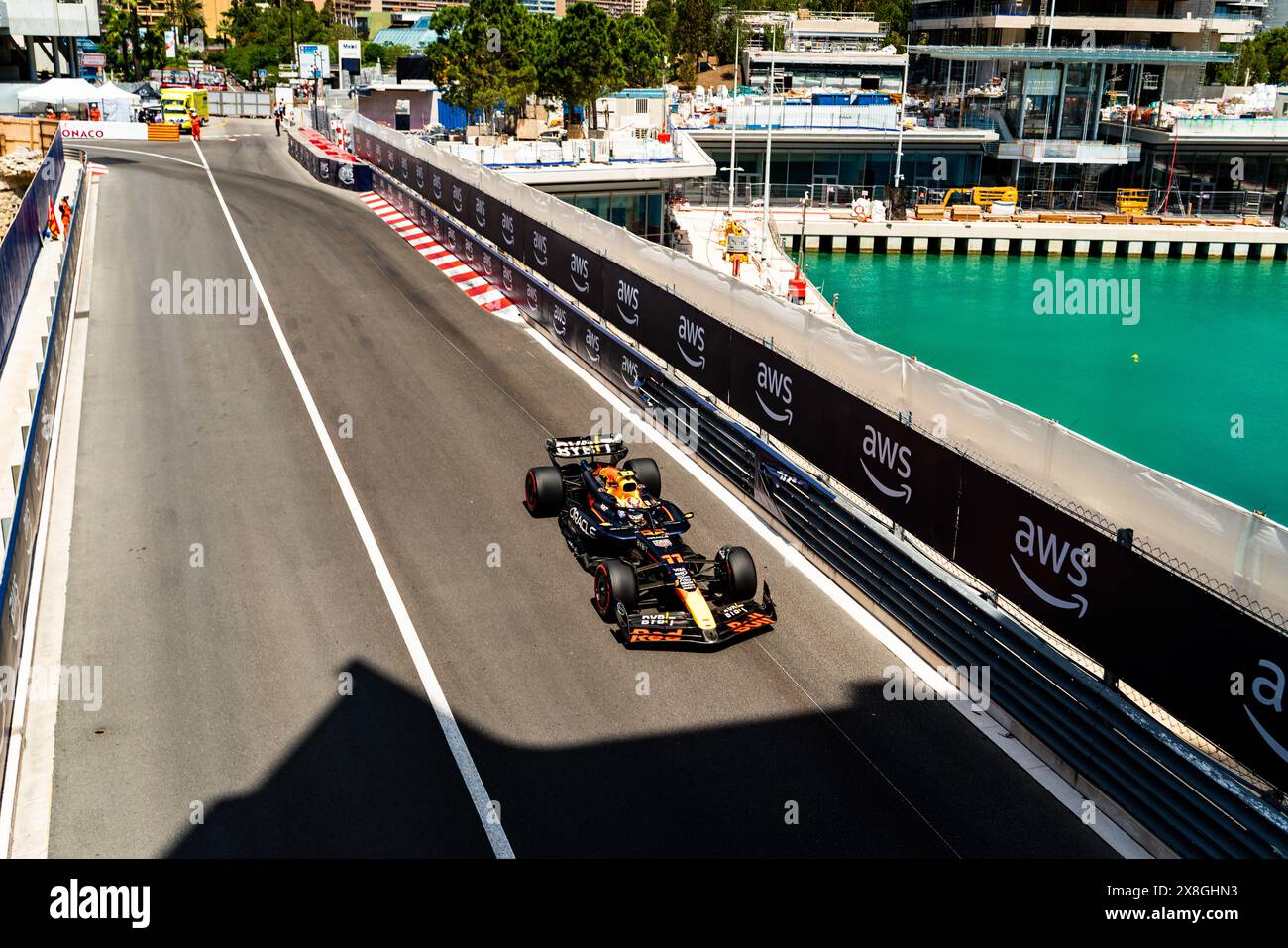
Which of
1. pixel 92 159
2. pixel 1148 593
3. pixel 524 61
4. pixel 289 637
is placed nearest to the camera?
pixel 1148 593

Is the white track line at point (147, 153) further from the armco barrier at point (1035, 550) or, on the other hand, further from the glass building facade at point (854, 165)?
the armco barrier at point (1035, 550)

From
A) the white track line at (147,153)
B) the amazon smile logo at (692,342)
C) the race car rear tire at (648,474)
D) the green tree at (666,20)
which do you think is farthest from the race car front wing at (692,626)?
the green tree at (666,20)

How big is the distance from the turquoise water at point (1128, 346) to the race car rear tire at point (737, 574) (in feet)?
69.7

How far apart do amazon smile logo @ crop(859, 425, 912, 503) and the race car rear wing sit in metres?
4.08

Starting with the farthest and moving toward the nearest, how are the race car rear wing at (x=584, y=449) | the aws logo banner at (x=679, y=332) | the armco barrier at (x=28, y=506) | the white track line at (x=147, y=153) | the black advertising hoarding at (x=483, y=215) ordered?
the white track line at (x=147, y=153)
the black advertising hoarding at (x=483, y=215)
the aws logo banner at (x=679, y=332)
the race car rear wing at (x=584, y=449)
the armco barrier at (x=28, y=506)

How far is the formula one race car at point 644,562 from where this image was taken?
13141mm

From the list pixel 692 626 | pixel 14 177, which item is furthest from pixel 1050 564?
pixel 14 177

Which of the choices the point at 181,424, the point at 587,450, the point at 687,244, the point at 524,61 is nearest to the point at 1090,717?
the point at 587,450

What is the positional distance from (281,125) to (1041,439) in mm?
71990

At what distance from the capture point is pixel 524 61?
6444 cm

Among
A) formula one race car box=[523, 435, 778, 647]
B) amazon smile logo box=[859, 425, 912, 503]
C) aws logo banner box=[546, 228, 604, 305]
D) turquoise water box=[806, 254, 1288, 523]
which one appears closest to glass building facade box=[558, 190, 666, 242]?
turquoise water box=[806, 254, 1288, 523]

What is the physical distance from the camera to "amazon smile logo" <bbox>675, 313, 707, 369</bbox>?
19.5 metres

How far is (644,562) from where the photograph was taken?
559 inches

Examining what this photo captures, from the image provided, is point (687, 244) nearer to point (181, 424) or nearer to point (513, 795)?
point (181, 424)
